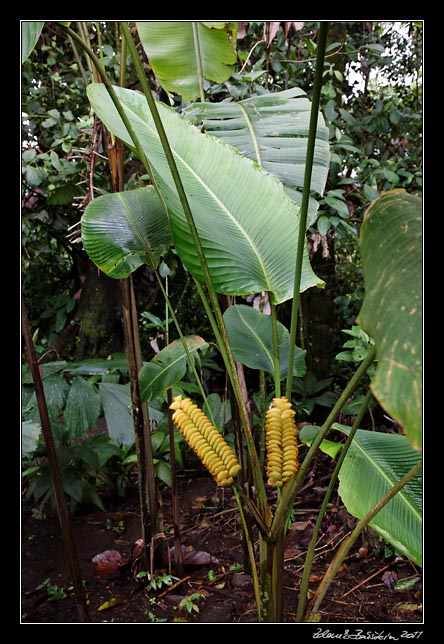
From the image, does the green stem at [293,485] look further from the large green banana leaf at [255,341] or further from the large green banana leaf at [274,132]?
the large green banana leaf at [274,132]

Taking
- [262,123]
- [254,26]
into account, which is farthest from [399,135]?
[262,123]

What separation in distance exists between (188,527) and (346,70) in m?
2.10

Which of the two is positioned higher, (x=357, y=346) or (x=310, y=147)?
(x=310, y=147)

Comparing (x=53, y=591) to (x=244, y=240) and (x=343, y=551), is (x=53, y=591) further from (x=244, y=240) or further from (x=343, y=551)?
(x=244, y=240)

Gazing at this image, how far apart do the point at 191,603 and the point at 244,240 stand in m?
0.85

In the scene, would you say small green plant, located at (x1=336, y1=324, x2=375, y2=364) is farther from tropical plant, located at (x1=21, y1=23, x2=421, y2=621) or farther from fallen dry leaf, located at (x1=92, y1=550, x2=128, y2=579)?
fallen dry leaf, located at (x1=92, y1=550, x2=128, y2=579)

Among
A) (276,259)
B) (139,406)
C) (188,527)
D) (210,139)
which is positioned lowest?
(188,527)

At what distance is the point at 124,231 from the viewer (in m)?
1.05

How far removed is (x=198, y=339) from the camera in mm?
1177

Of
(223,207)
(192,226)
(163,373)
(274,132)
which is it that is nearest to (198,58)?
(274,132)

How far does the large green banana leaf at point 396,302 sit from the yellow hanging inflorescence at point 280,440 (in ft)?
0.95

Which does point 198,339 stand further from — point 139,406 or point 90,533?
point 90,533

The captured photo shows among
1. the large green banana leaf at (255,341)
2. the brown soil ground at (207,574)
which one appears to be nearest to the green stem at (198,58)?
the large green banana leaf at (255,341)

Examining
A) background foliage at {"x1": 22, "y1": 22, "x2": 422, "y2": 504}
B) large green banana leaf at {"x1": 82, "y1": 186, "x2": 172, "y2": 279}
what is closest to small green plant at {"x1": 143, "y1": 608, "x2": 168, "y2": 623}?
large green banana leaf at {"x1": 82, "y1": 186, "x2": 172, "y2": 279}
